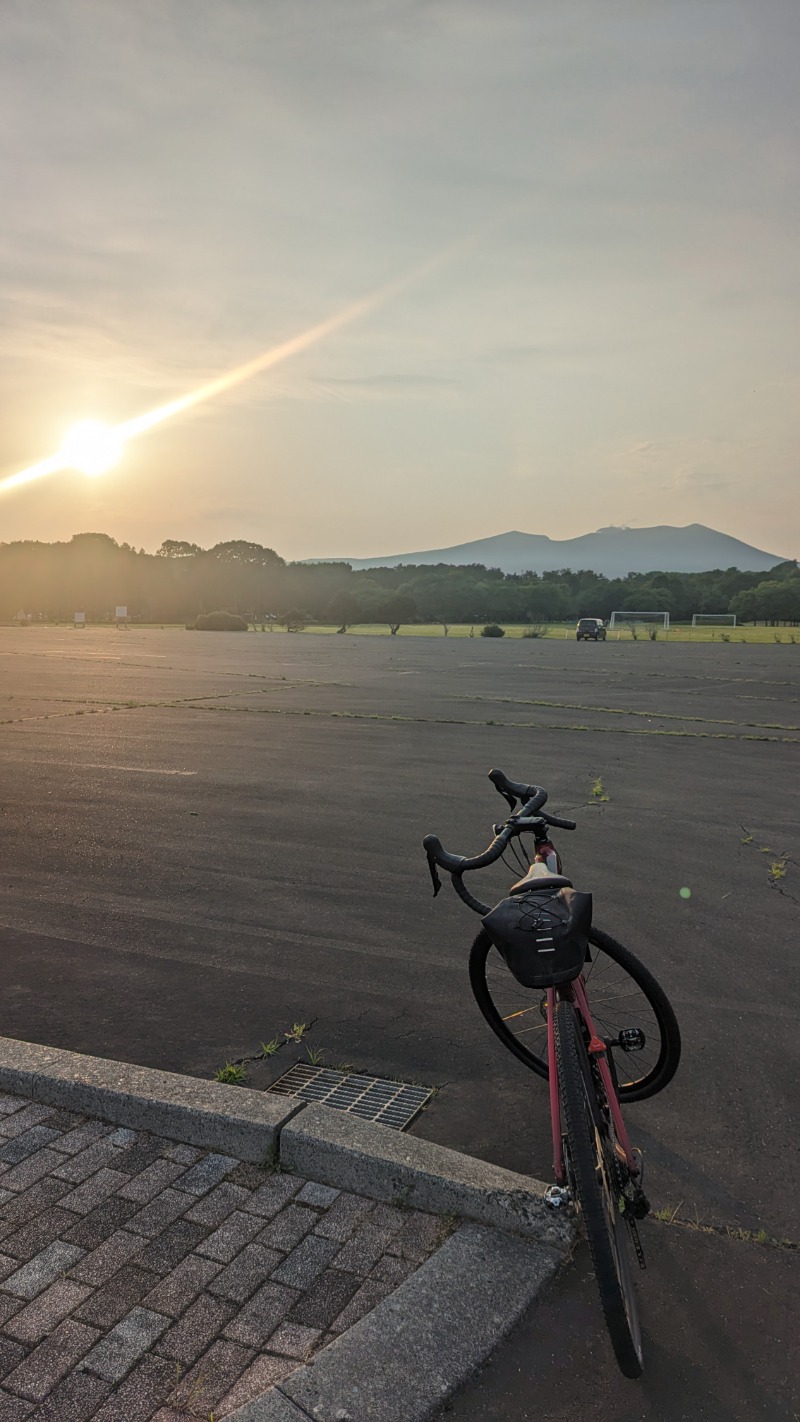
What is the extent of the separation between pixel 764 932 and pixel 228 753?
314 inches

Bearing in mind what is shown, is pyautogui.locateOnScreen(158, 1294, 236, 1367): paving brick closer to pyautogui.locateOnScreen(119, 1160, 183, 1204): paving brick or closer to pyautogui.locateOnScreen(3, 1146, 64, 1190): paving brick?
pyautogui.locateOnScreen(119, 1160, 183, 1204): paving brick

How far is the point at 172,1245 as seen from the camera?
108 inches

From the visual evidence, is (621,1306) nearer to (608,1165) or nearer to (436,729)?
(608,1165)

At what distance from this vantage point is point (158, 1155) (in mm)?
3195

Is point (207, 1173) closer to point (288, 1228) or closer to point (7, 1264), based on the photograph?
point (288, 1228)

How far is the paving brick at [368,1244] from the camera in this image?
266 cm

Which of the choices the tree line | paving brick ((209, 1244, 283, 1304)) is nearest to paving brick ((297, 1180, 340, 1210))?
paving brick ((209, 1244, 283, 1304))

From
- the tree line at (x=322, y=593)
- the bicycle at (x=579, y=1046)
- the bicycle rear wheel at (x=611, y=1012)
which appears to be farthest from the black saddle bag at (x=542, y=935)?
the tree line at (x=322, y=593)

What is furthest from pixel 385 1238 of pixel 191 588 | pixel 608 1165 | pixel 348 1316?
pixel 191 588

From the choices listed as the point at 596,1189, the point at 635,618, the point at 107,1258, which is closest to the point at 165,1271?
the point at 107,1258

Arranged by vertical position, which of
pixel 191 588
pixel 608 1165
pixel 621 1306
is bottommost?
pixel 621 1306

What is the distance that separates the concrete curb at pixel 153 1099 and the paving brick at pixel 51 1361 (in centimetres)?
83

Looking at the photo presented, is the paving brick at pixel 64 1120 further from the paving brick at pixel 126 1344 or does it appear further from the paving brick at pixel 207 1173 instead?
the paving brick at pixel 126 1344

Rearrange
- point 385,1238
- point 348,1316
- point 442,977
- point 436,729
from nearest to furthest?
1. point 348,1316
2. point 385,1238
3. point 442,977
4. point 436,729
